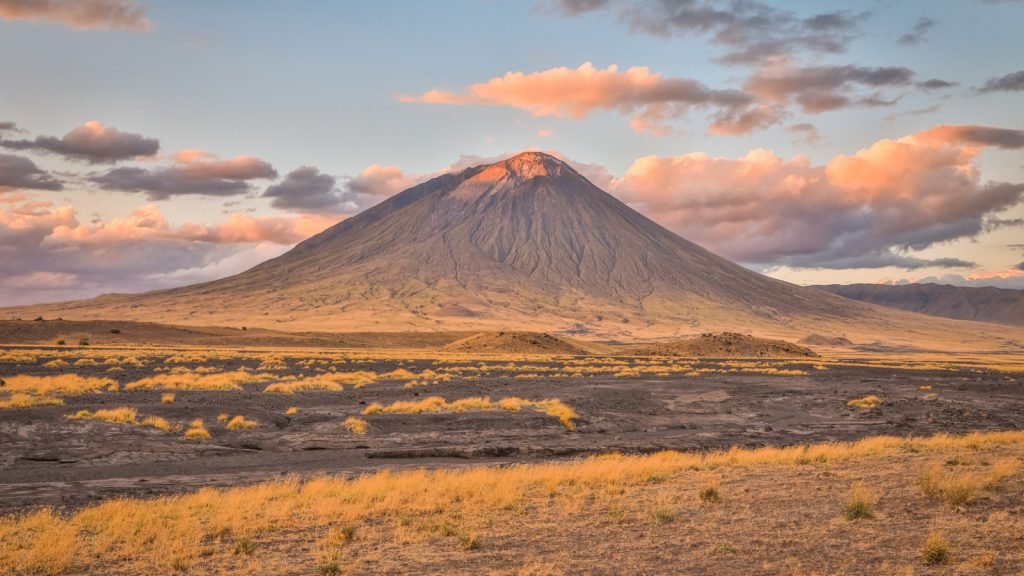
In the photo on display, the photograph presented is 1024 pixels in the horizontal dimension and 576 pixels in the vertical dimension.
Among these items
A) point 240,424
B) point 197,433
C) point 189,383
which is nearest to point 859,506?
point 197,433

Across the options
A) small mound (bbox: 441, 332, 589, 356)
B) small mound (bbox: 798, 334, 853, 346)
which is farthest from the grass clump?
small mound (bbox: 798, 334, 853, 346)

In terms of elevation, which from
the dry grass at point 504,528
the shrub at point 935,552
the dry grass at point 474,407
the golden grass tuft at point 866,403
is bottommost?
the golden grass tuft at point 866,403

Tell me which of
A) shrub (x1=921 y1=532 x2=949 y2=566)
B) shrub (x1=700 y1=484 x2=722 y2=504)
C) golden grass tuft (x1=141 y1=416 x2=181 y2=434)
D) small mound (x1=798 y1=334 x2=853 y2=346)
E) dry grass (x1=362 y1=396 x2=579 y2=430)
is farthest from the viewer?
small mound (x1=798 y1=334 x2=853 y2=346)

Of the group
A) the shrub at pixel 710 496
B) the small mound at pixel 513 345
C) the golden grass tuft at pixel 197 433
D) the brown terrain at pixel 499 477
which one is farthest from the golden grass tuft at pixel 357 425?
the small mound at pixel 513 345

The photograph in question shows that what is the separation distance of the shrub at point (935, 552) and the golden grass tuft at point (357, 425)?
1974 cm

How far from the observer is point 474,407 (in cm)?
3453

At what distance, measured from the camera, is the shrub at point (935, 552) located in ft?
35.0

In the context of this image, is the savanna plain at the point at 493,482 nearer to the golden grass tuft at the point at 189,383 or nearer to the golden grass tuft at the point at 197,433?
the golden grass tuft at the point at 197,433

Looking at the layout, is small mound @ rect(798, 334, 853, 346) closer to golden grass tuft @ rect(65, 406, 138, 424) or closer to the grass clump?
golden grass tuft @ rect(65, 406, 138, 424)

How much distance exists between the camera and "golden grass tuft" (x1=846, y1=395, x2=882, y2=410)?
39.0 m

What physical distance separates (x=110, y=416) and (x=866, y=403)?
109 feet

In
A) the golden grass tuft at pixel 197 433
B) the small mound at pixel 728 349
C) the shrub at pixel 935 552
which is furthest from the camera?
the small mound at pixel 728 349

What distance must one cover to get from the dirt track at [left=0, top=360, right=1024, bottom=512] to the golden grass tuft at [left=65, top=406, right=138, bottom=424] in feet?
2.34

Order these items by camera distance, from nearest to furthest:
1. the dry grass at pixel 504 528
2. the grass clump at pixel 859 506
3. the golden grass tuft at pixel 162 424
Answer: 1. the dry grass at pixel 504 528
2. the grass clump at pixel 859 506
3. the golden grass tuft at pixel 162 424
